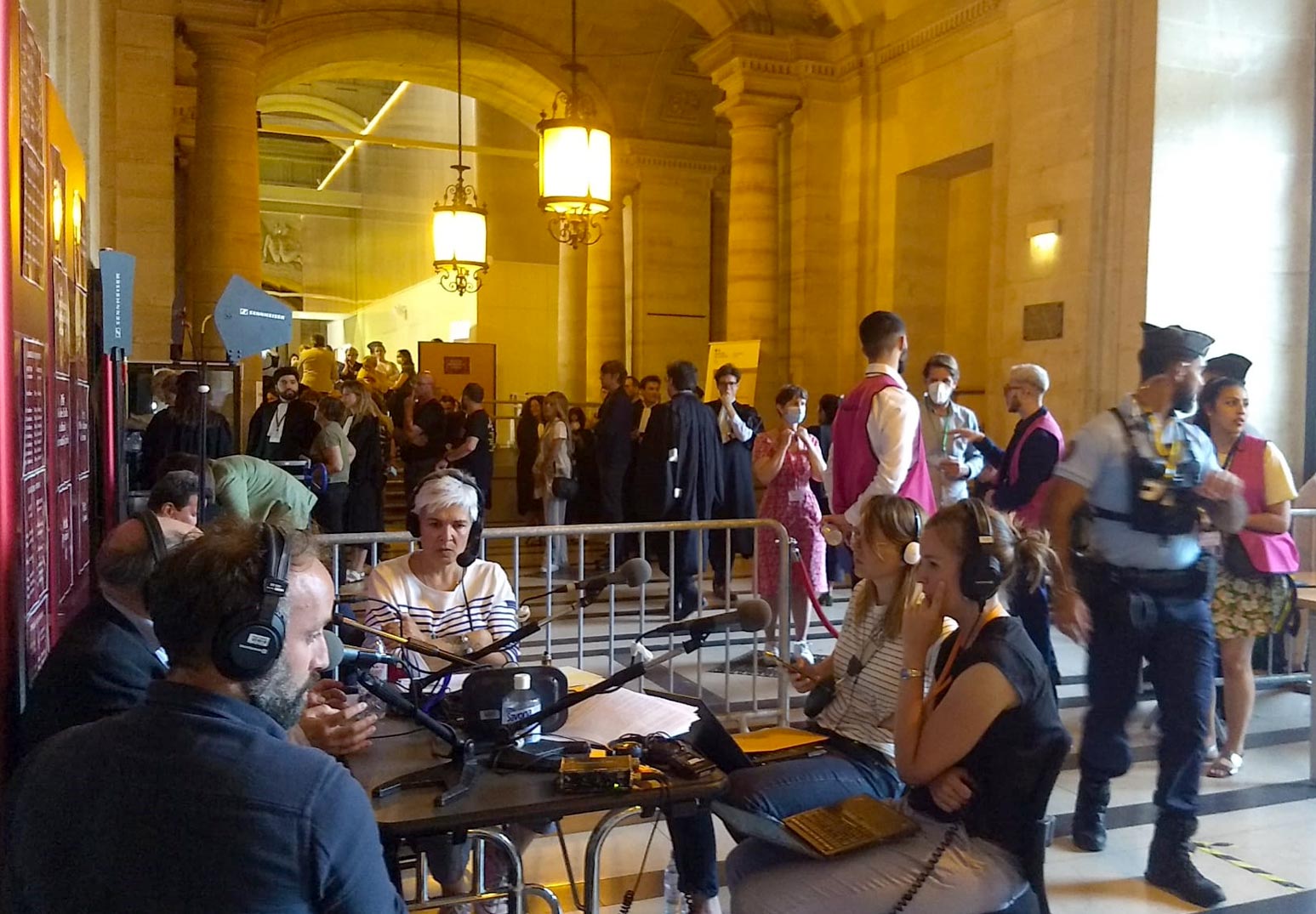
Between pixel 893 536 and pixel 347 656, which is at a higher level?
pixel 893 536

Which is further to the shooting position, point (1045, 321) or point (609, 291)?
point (609, 291)

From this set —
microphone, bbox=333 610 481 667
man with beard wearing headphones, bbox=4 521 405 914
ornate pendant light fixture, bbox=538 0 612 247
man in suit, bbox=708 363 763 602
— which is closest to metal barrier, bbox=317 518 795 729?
microphone, bbox=333 610 481 667

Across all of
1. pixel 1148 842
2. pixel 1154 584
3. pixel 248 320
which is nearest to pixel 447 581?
pixel 248 320

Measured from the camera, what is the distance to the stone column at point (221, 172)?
1136cm

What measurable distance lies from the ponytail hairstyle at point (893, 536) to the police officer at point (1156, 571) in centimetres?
73

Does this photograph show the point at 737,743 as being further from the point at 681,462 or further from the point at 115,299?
the point at 681,462

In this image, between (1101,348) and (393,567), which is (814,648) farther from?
(393,567)

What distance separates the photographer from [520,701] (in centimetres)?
246

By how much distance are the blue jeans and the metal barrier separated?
520mm

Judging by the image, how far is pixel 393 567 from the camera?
3.67 m

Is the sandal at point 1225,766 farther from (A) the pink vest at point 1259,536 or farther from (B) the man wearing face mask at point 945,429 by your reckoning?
(B) the man wearing face mask at point 945,429

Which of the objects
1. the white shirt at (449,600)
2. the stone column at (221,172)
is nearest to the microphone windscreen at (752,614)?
the white shirt at (449,600)

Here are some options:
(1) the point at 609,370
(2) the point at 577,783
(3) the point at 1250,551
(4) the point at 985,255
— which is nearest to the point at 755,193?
(4) the point at 985,255

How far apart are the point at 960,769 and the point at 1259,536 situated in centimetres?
322
